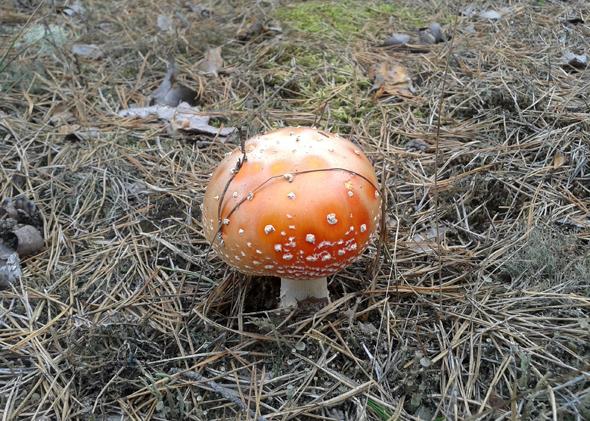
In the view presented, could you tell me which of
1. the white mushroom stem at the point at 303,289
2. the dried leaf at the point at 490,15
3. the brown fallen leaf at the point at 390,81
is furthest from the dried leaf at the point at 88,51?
the dried leaf at the point at 490,15

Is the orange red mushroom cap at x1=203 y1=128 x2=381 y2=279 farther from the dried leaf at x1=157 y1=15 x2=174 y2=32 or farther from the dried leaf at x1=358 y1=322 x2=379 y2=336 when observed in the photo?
the dried leaf at x1=157 y1=15 x2=174 y2=32

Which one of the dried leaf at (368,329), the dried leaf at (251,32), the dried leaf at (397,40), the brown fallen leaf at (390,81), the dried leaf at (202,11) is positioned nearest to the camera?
the dried leaf at (368,329)

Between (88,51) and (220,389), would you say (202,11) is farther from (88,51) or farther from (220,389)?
(220,389)

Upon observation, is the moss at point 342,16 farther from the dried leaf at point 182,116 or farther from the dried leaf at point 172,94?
the dried leaf at point 182,116

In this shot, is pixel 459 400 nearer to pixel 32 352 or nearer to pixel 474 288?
pixel 474 288

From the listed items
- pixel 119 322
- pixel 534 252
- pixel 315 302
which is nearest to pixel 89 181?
pixel 119 322

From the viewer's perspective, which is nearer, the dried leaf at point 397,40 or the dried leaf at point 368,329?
the dried leaf at point 368,329

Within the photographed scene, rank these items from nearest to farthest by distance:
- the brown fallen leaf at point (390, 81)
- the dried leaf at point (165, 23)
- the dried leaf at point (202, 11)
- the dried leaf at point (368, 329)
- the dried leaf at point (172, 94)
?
the dried leaf at point (368, 329) → the brown fallen leaf at point (390, 81) → the dried leaf at point (172, 94) → the dried leaf at point (165, 23) → the dried leaf at point (202, 11)
